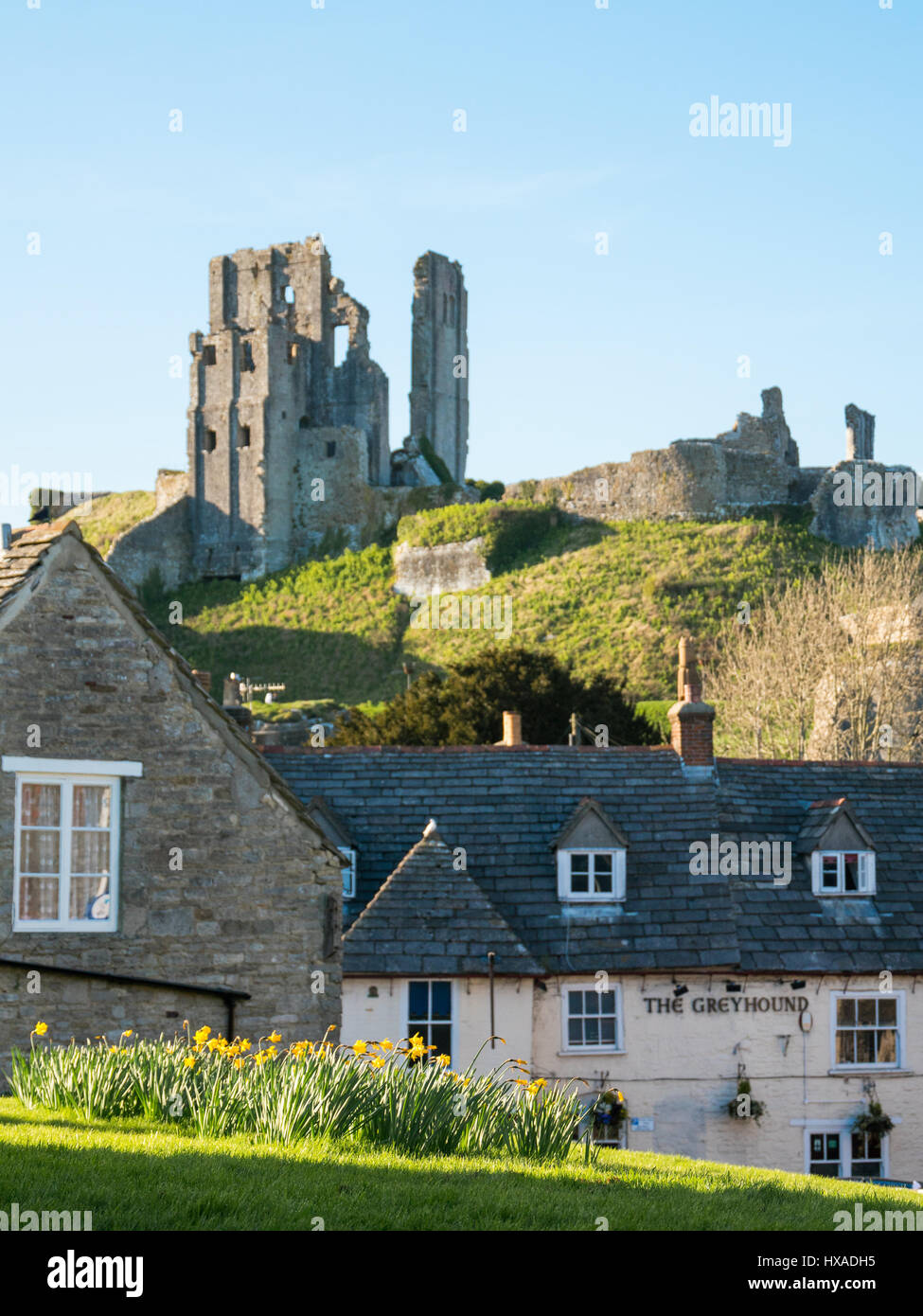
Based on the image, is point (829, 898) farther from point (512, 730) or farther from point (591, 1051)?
point (512, 730)

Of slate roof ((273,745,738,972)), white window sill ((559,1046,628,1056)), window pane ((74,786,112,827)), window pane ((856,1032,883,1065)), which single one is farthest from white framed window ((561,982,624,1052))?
window pane ((74,786,112,827))

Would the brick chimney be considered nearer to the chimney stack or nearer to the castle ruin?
the chimney stack

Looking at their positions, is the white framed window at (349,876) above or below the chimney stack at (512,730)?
below

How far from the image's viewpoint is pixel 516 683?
150ft

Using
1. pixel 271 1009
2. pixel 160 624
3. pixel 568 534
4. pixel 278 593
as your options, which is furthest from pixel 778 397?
pixel 271 1009

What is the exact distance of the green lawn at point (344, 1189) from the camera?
796cm

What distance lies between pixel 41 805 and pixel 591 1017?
10374 millimetres

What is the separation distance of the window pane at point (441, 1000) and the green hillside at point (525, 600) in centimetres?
3845

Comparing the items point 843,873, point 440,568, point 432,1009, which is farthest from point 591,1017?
point 440,568

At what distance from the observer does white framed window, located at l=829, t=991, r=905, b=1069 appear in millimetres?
22031

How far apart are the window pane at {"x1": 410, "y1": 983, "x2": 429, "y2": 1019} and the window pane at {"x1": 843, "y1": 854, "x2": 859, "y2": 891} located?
644 centimetres

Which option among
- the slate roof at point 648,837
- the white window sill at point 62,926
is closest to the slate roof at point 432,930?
the slate roof at point 648,837

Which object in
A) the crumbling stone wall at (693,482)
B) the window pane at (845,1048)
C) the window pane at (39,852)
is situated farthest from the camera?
the crumbling stone wall at (693,482)

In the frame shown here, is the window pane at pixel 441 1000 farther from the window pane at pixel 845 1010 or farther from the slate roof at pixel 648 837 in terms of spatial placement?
the window pane at pixel 845 1010
